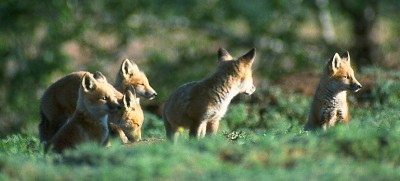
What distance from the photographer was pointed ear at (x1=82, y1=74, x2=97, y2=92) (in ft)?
35.6

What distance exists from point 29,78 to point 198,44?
4839 mm

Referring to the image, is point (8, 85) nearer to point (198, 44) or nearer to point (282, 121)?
point (198, 44)

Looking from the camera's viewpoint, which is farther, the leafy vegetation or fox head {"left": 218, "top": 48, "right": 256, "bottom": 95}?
the leafy vegetation

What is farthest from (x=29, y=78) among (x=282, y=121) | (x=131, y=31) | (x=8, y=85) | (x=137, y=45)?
(x=282, y=121)

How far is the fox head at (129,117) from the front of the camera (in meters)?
11.0

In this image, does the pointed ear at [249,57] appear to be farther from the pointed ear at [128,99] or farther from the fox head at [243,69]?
the pointed ear at [128,99]

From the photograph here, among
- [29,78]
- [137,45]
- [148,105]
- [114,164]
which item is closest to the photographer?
[114,164]

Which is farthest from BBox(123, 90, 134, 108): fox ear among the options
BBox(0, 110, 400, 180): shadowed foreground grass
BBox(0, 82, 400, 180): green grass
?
BBox(0, 110, 400, 180): shadowed foreground grass

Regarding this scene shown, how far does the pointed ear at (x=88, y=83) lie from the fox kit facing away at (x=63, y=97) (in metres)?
0.95

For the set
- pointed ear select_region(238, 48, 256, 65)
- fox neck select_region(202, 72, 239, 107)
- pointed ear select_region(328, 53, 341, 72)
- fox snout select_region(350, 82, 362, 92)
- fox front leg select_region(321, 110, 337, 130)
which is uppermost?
pointed ear select_region(328, 53, 341, 72)

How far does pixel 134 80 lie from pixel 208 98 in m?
1.78

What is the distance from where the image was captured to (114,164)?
849 centimetres

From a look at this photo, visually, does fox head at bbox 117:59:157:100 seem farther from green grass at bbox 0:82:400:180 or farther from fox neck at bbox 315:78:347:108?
green grass at bbox 0:82:400:180

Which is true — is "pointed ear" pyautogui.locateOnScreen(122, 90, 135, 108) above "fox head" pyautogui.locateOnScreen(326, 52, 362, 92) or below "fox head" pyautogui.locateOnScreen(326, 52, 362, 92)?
below
